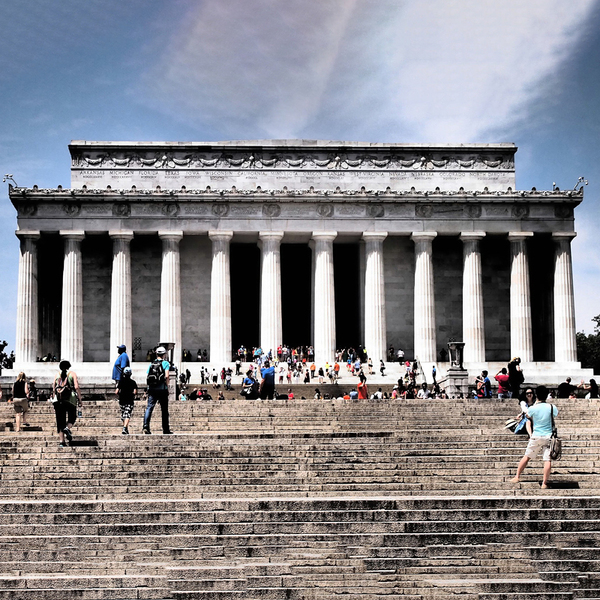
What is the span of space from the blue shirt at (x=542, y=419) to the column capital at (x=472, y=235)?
126 ft

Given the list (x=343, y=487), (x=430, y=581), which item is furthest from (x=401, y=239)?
(x=430, y=581)

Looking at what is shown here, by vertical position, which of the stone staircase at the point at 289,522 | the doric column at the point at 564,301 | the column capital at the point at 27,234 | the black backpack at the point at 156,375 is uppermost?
the column capital at the point at 27,234

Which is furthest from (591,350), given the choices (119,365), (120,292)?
(119,365)

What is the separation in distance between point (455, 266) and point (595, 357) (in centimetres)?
3944

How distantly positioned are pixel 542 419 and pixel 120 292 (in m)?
39.7

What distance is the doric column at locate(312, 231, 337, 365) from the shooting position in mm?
55431

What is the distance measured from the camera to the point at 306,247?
2448 inches

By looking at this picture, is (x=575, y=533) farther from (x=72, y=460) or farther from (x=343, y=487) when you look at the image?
(x=72, y=460)

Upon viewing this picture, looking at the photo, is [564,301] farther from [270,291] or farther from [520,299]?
[270,291]

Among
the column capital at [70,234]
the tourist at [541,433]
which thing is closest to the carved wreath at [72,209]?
the column capital at [70,234]

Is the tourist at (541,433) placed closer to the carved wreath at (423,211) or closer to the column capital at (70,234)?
the carved wreath at (423,211)

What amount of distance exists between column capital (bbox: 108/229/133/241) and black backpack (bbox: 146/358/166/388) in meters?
32.7

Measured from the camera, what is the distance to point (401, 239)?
194 feet

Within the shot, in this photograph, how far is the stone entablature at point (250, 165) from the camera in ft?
195
